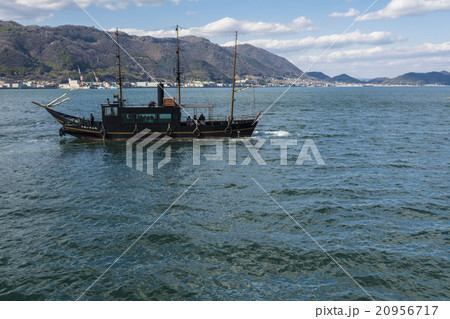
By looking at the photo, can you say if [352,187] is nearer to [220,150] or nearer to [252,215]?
[252,215]

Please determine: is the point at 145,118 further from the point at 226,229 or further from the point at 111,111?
the point at 226,229

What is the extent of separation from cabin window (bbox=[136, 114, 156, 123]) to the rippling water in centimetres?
1026

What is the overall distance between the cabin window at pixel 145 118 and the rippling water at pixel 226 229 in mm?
10257

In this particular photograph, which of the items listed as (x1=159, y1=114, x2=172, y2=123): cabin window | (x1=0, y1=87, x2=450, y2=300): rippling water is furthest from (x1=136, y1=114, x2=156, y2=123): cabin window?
(x1=0, y1=87, x2=450, y2=300): rippling water

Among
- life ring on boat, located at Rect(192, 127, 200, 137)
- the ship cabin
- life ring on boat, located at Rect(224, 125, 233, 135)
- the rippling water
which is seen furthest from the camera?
life ring on boat, located at Rect(224, 125, 233, 135)

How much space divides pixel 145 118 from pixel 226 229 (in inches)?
1205

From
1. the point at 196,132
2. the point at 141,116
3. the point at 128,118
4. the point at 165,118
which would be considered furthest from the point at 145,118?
the point at 196,132

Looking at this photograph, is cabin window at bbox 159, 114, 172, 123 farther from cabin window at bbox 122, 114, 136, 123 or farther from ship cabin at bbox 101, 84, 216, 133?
cabin window at bbox 122, 114, 136, 123

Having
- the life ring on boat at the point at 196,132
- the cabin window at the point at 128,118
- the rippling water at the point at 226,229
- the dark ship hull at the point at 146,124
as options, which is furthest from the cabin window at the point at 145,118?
the rippling water at the point at 226,229

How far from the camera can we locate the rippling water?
13.8 meters

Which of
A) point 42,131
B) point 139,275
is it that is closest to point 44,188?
point 139,275
